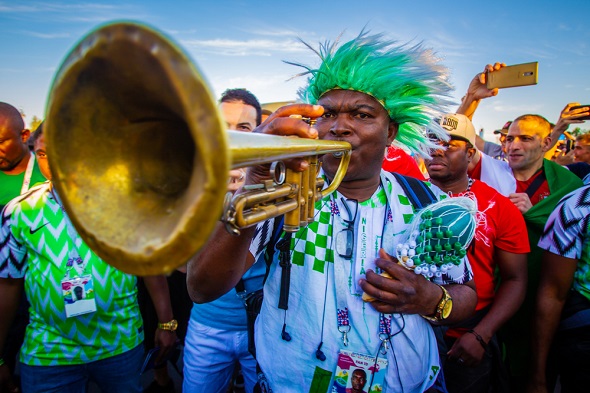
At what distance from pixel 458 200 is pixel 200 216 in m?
1.53

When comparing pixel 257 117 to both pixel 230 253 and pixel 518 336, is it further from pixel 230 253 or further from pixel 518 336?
pixel 518 336

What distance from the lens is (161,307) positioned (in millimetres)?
2631

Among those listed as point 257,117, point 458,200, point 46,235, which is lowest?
point 46,235

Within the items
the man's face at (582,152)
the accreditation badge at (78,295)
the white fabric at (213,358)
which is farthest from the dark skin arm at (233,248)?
the man's face at (582,152)

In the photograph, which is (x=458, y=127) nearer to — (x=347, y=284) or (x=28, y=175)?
(x=347, y=284)

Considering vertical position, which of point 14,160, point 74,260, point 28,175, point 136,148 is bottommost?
point 74,260

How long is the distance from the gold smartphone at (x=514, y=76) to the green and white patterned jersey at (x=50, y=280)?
4.74 m

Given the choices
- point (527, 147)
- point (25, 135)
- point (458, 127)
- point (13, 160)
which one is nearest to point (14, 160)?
point (13, 160)

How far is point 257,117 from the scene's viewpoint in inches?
149

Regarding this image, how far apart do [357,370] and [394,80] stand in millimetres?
1553

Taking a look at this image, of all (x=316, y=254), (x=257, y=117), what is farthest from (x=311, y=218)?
(x=257, y=117)

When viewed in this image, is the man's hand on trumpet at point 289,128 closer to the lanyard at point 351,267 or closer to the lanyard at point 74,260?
the lanyard at point 351,267

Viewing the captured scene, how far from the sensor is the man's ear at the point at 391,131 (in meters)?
2.09

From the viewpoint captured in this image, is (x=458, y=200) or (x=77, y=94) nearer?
(x=77, y=94)
